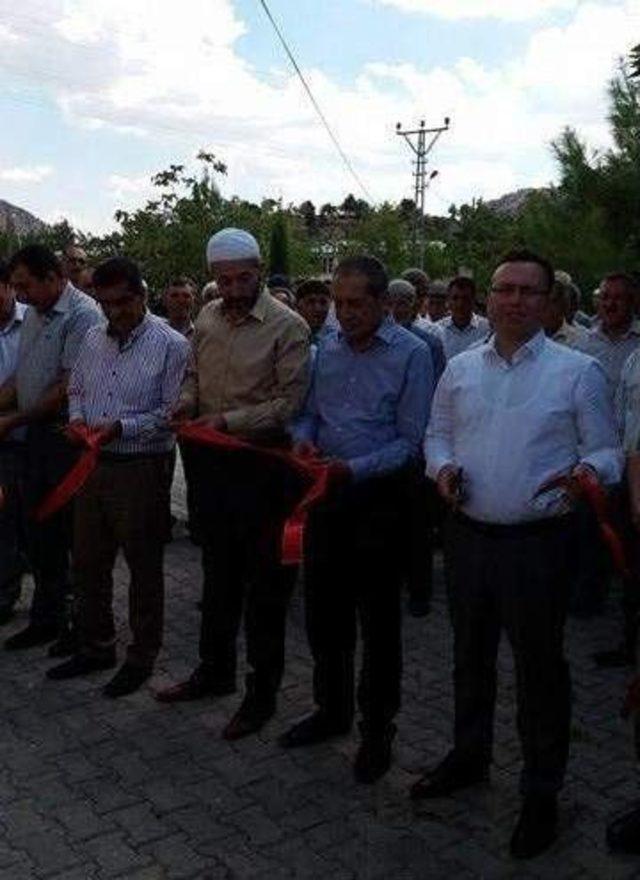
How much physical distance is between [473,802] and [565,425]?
1.49 meters

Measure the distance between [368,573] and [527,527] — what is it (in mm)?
751

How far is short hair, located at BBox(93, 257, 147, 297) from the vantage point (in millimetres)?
4414

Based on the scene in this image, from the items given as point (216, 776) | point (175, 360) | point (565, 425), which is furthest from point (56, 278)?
point (565, 425)

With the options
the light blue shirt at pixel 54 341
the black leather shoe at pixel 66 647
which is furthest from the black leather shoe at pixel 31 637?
the light blue shirt at pixel 54 341

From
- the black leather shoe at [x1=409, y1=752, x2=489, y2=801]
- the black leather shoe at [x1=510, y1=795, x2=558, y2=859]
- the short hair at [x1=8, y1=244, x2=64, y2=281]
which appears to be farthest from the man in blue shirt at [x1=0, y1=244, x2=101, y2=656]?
the black leather shoe at [x1=510, y1=795, x2=558, y2=859]

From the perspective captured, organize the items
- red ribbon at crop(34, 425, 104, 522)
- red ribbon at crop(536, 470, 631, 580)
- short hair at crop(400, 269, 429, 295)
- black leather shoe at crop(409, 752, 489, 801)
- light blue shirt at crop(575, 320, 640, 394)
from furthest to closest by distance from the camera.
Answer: short hair at crop(400, 269, 429, 295) < light blue shirt at crop(575, 320, 640, 394) < red ribbon at crop(34, 425, 104, 522) < black leather shoe at crop(409, 752, 489, 801) < red ribbon at crop(536, 470, 631, 580)

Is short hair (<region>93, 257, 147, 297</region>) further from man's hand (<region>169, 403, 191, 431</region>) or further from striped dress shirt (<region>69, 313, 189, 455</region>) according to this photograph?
man's hand (<region>169, 403, 191, 431</region>)

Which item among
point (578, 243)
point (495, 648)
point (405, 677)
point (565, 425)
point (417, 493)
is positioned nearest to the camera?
point (565, 425)

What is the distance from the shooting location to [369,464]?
143 inches

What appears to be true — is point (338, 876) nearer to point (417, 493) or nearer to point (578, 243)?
point (417, 493)

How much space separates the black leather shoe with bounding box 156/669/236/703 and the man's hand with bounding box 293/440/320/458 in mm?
1386

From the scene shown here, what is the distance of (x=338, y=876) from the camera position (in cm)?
319

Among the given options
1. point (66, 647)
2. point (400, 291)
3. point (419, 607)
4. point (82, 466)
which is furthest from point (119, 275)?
point (400, 291)

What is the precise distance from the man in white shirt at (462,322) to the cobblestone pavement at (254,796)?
3.14m
